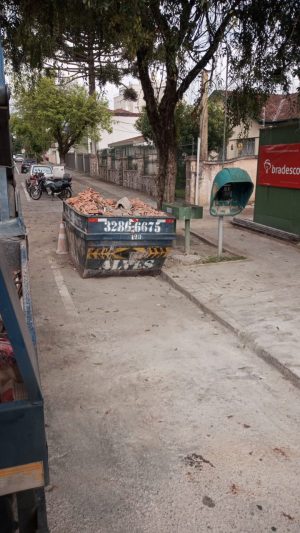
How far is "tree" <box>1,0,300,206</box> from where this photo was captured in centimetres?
745

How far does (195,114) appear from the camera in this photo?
35.1ft

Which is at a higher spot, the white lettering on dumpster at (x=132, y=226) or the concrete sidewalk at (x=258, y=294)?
the white lettering on dumpster at (x=132, y=226)

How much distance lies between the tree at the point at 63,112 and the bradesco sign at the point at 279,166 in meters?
18.9

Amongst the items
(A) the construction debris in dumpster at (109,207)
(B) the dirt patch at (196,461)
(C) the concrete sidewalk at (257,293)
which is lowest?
(B) the dirt patch at (196,461)

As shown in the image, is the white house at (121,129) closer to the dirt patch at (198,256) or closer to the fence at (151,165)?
the fence at (151,165)

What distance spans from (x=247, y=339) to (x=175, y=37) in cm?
559

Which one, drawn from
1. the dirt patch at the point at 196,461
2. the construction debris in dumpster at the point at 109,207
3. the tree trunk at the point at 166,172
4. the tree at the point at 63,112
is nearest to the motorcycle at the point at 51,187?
the tree at the point at 63,112

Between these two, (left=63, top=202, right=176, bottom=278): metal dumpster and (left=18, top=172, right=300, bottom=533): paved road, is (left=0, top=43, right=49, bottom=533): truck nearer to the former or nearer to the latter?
(left=18, top=172, right=300, bottom=533): paved road

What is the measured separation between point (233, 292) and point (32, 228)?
26.0 ft

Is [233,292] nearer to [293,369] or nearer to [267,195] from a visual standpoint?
[293,369]

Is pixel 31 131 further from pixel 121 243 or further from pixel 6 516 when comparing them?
pixel 6 516

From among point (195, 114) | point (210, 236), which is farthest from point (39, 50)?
point (210, 236)

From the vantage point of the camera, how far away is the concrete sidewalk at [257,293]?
5.16 meters

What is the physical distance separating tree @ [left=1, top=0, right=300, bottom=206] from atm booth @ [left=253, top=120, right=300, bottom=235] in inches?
48.8
